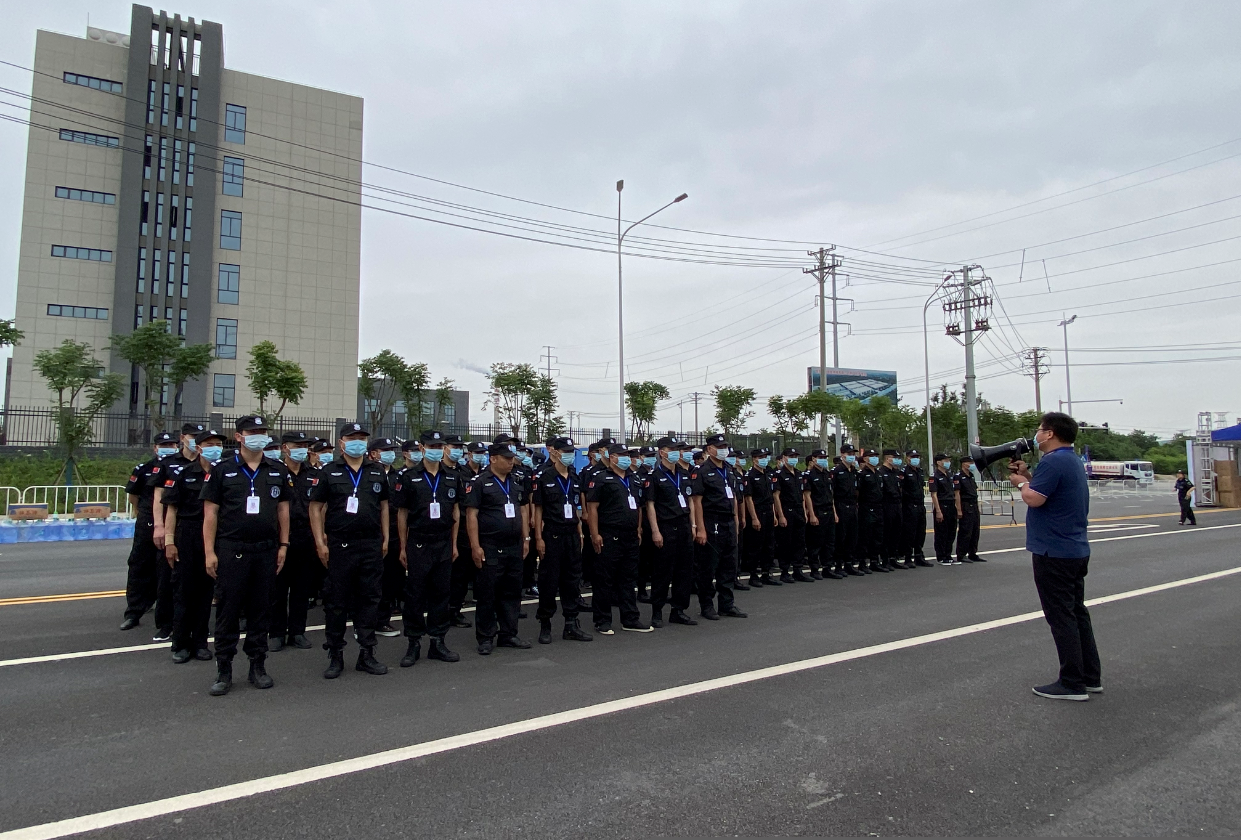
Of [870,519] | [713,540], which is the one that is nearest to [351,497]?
[713,540]

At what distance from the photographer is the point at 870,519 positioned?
1116 cm

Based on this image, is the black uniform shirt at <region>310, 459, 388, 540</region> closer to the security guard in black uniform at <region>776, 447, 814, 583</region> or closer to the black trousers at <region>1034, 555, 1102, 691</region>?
the black trousers at <region>1034, 555, 1102, 691</region>

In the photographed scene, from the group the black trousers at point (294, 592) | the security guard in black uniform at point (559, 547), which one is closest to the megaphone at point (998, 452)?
the security guard in black uniform at point (559, 547)

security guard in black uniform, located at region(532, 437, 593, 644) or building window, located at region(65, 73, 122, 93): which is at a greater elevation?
building window, located at region(65, 73, 122, 93)

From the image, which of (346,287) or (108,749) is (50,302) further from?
(108,749)

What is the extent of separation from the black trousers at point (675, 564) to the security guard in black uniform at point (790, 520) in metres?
2.97

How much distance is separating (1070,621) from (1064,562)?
1.27 ft

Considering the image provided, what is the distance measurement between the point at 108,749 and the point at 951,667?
218 inches

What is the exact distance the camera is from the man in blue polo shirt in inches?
189

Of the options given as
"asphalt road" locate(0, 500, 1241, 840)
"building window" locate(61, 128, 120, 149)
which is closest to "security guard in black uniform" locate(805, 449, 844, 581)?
"asphalt road" locate(0, 500, 1241, 840)

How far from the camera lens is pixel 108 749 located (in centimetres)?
397

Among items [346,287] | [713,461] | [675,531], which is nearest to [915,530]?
[713,461]

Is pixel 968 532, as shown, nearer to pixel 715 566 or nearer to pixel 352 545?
pixel 715 566

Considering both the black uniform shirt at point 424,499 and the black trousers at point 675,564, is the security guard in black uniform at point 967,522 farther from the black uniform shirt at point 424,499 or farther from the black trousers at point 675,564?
the black uniform shirt at point 424,499
